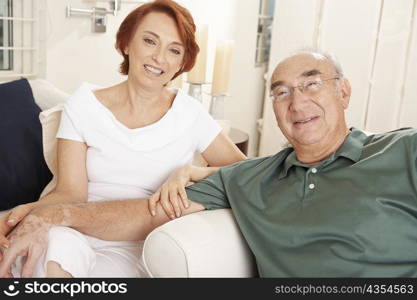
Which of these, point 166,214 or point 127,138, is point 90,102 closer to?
Answer: point 127,138

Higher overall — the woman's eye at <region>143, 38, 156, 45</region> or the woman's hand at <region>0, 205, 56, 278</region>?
the woman's eye at <region>143, 38, 156, 45</region>

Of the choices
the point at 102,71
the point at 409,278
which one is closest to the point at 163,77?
the point at 409,278

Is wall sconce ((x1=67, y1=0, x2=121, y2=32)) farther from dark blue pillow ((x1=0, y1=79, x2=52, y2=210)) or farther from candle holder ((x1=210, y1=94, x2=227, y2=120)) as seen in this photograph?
dark blue pillow ((x1=0, y1=79, x2=52, y2=210))

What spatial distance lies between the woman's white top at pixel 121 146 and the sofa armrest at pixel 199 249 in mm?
359

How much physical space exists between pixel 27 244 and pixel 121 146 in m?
0.47

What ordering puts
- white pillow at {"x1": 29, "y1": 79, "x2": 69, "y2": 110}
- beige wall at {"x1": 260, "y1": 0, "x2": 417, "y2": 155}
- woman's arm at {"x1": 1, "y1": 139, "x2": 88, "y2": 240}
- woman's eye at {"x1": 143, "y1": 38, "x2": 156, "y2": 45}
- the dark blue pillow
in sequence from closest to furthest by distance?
woman's arm at {"x1": 1, "y1": 139, "x2": 88, "y2": 240}, woman's eye at {"x1": 143, "y1": 38, "x2": 156, "y2": 45}, the dark blue pillow, white pillow at {"x1": 29, "y1": 79, "x2": 69, "y2": 110}, beige wall at {"x1": 260, "y1": 0, "x2": 417, "y2": 155}

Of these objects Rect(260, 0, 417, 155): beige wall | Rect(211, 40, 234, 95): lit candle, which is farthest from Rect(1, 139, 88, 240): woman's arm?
Rect(260, 0, 417, 155): beige wall

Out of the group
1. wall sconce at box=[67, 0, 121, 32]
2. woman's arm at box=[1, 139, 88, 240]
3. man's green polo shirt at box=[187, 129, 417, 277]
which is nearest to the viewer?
man's green polo shirt at box=[187, 129, 417, 277]

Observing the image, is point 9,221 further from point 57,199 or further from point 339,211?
point 339,211

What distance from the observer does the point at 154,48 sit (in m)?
1.73

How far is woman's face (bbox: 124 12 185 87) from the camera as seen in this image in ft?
5.63

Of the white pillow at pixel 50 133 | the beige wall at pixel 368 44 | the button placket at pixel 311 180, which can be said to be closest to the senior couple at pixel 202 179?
the button placket at pixel 311 180

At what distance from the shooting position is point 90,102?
5.64 feet

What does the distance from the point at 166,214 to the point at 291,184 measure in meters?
0.36
